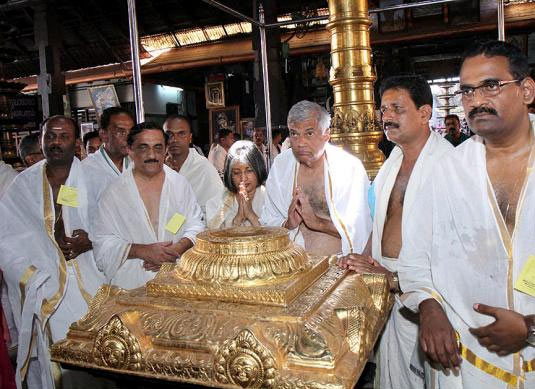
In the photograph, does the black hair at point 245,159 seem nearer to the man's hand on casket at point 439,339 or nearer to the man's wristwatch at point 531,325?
the man's hand on casket at point 439,339

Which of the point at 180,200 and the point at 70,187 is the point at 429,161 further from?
the point at 70,187

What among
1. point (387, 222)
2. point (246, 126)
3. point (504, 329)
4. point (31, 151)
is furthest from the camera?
point (246, 126)

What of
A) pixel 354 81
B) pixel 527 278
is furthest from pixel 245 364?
pixel 354 81

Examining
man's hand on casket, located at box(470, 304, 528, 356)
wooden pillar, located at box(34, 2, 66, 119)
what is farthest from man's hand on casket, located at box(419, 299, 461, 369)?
wooden pillar, located at box(34, 2, 66, 119)

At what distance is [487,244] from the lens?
164 cm

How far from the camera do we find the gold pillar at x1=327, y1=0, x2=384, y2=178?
356 centimetres

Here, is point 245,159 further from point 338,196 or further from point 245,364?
point 245,364

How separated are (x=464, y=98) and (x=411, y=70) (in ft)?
28.7

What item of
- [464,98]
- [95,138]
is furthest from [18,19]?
[464,98]

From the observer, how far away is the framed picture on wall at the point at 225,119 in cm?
1131

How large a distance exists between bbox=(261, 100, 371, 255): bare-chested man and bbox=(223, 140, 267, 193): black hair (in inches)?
9.3

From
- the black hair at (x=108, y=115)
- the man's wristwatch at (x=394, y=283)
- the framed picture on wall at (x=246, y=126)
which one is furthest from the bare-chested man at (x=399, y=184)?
the framed picture on wall at (x=246, y=126)

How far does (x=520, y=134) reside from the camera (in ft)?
5.41

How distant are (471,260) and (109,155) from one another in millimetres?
2615
